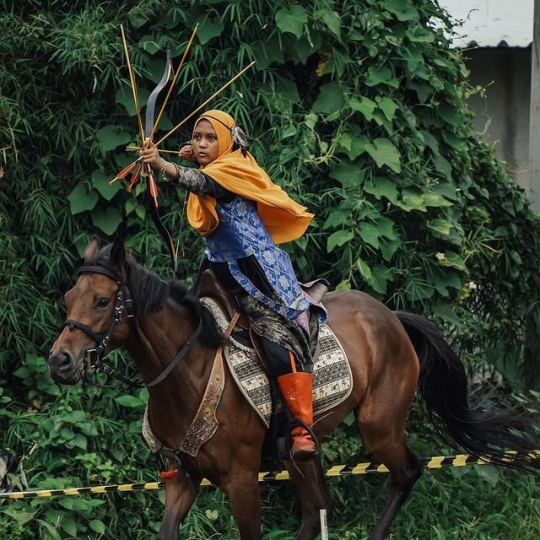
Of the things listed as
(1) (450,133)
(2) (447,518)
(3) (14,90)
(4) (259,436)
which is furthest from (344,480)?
(3) (14,90)

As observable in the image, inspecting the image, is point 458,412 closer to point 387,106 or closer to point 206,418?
point 387,106

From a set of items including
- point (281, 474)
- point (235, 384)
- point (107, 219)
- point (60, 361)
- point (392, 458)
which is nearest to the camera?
point (60, 361)

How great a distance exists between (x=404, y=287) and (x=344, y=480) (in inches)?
48.4

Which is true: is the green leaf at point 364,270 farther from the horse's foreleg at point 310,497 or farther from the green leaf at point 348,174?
the horse's foreleg at point 310,497

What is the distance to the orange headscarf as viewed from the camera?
5324mm

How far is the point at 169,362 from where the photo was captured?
17.8 feet

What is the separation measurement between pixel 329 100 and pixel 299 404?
2.41m

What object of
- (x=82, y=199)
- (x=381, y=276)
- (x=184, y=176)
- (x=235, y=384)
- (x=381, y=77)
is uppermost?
(x=184, y=176)

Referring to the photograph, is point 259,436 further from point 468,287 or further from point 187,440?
point 468,287

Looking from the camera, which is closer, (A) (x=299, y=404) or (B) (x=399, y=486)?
(A) (x=299, y=404)

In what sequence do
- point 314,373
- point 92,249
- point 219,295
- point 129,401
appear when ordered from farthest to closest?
1. point 129,401
2. point 314,373
3. point 219,295
4. point 92,249

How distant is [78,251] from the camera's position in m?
7.25

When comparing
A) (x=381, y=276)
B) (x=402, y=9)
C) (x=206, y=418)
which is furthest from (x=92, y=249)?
(x=402, y=9)

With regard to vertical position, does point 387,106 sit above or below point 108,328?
above
